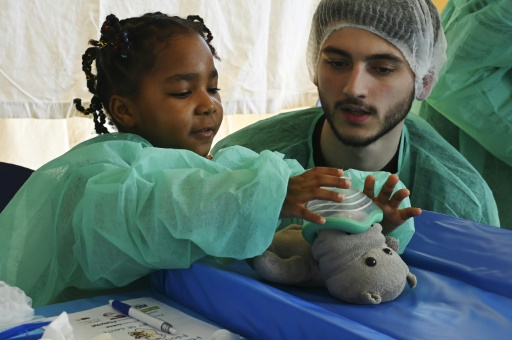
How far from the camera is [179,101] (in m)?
1.19

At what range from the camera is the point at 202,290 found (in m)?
0.80

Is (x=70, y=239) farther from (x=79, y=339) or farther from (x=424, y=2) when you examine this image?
(x=424, y=2)

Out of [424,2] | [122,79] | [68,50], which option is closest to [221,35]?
[68,50]

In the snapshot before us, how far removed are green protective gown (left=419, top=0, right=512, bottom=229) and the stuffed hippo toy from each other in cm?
112

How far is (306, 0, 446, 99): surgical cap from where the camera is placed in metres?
1.48

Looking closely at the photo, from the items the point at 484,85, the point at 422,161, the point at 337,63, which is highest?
the point at 337,63

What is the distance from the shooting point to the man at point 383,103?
58.2 inches

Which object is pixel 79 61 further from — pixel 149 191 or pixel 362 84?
pixel 149 191

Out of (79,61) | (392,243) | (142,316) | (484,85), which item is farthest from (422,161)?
(79,61)

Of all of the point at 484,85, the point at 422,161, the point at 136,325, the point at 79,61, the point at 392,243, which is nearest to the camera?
the point at 136,325

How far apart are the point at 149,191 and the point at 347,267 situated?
248 millimetres

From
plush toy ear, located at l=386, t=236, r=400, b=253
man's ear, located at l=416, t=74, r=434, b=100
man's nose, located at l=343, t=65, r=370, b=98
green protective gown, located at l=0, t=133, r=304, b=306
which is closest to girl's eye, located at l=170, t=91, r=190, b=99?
green protective gown, located at l=0, t=133, r=304, b=306

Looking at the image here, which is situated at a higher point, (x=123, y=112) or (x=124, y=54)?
(x=124, y=54)

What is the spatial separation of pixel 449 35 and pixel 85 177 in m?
1.28
